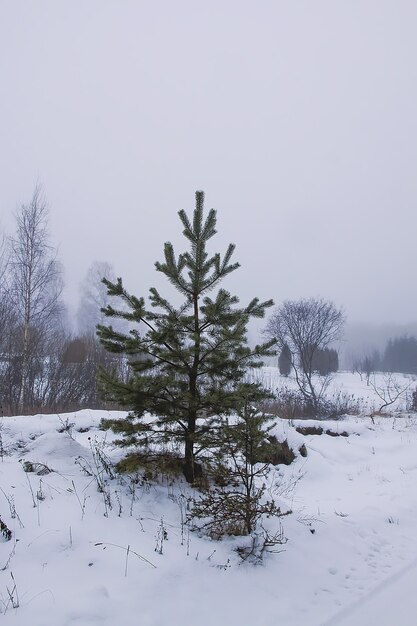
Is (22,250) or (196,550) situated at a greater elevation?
(22,250)

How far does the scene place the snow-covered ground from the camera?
2.97 meters

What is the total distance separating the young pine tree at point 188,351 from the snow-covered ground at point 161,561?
2.67 feet

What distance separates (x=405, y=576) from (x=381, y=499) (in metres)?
3.02

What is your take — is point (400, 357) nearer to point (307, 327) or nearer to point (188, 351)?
point (307, 327)

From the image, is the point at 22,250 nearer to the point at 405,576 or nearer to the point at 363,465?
the point at 363,465

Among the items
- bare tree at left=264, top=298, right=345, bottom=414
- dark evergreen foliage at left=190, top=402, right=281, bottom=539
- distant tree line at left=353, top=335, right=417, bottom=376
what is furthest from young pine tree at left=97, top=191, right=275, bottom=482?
distant tree line at left=353, top=335, right=417, bottom=376

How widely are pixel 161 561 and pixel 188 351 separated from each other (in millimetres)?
2311

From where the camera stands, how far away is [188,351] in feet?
16.1

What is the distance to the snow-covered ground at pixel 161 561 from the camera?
9.75ft

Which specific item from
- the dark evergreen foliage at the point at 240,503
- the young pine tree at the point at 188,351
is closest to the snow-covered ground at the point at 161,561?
the dark evergreen foliage at the point at 240,503

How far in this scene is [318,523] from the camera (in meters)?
5.05

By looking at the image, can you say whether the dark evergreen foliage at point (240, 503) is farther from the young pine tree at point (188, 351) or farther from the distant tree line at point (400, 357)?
the distant tree line at point (400, 357)

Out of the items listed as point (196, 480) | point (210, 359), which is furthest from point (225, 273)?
point (196, 480)

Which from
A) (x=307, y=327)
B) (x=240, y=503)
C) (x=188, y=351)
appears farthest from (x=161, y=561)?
(x=307, y=327)
